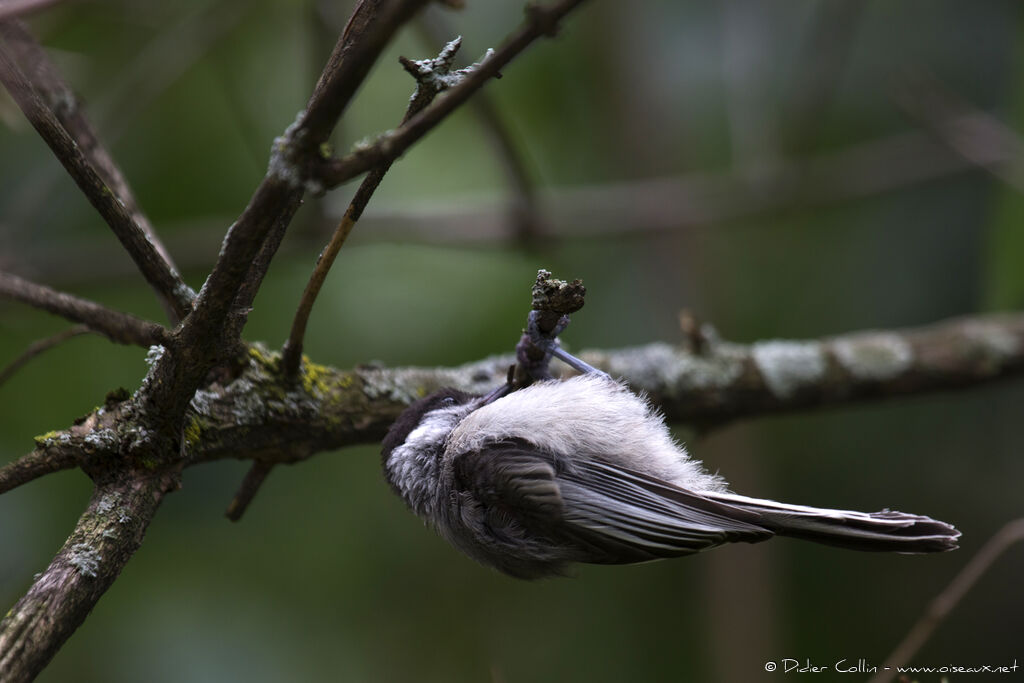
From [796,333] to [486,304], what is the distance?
4.60ft

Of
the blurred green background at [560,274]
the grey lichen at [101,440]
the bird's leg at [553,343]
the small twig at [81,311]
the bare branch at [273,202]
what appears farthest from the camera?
the blurred green background at [560,274]

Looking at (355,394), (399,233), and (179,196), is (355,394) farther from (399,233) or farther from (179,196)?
(179,196)

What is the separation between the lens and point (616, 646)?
3188mm

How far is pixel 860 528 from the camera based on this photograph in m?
1.66

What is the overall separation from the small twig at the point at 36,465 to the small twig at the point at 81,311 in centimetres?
26

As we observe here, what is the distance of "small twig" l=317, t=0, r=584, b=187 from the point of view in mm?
1011

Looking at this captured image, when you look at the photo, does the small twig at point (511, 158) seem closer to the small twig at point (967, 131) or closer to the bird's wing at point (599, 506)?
the bird's wing at point (599, 506)

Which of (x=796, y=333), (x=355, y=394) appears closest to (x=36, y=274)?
(x=355, y=394)

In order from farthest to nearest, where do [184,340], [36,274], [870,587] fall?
[870,587]
[36,274]
[184,340]

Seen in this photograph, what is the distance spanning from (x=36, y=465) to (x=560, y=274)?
8.34 ft

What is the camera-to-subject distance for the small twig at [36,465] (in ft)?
4.28

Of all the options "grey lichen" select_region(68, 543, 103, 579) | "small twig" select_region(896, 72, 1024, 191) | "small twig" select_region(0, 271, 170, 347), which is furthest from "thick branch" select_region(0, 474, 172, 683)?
"small twig" select_region(896, 72, 1024, 191)

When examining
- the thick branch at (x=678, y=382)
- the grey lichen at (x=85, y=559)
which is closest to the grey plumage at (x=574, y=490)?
the thick branch at (x=678, y=382)

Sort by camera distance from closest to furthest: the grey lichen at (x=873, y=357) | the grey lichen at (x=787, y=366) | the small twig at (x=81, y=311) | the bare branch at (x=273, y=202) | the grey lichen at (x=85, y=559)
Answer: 1. the bare branch at (x=273, y=202)
2. the grey lichen at (x=85, y=559)
3. the small twig at (x=81, y=311)
4. the grey lichen at (x=787, y=366)
5. the grey lichen at (x=873, y=357)
